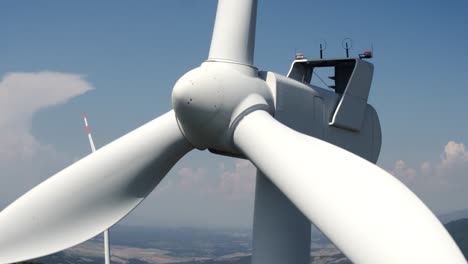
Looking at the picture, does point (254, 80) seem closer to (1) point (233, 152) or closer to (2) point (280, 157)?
(1) point (233, 152)

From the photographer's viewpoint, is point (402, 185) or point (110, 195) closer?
point (402, 185)

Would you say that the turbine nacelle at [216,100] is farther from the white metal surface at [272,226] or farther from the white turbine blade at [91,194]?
the white metal surface at [272,226]

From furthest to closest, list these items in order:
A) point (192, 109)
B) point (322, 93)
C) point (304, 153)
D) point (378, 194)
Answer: point (322, 93)
point (192, 109)
point (304, 153)
point (378, 194)

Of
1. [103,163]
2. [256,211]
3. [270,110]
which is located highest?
[270,110]

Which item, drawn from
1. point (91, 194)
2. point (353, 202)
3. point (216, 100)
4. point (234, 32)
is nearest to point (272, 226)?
point (216, 100)

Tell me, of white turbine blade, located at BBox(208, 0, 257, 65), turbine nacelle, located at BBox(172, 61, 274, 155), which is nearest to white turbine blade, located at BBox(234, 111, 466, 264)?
turbine nacelle, located at BBox(172, 61, 274, 155)

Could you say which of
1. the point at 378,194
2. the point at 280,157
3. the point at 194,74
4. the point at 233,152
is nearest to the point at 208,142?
the point at 233,152
